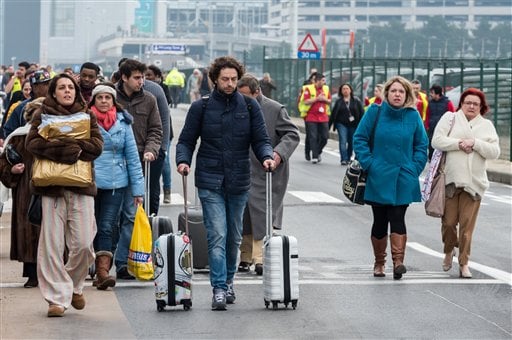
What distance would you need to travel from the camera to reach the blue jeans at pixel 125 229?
42.5 feet

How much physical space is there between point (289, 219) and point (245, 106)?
768 centimetres

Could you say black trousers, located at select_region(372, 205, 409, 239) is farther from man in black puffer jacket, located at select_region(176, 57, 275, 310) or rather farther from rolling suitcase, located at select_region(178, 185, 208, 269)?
man in black puffer jacket, located at select_region(176, 57, 275, 310)

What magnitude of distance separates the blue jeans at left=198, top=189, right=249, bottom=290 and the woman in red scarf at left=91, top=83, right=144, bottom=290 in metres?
1.07

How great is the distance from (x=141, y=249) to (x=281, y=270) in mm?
1616

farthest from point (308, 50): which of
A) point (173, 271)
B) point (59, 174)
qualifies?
point (59, 174)

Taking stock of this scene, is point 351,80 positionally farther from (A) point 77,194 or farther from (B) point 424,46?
(B) point 424,46

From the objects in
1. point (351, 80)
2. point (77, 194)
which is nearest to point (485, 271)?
point (77, 194)

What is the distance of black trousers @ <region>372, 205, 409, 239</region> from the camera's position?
43.8 ft

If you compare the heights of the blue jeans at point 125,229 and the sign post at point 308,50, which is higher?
the sign post at point 308,50

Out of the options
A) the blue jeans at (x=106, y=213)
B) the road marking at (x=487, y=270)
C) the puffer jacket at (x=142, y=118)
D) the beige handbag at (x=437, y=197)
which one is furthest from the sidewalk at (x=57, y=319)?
the road marking at (x=487, y=270)

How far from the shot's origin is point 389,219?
44.1ft

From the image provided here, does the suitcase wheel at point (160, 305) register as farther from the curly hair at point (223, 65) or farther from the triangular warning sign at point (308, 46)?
the triangular warning sign at point (308, 46)

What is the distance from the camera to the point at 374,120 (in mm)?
13320

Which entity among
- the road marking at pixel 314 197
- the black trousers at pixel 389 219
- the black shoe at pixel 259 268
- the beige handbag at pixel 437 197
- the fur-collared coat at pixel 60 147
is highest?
the fur-collared coat at pixel 60 147
